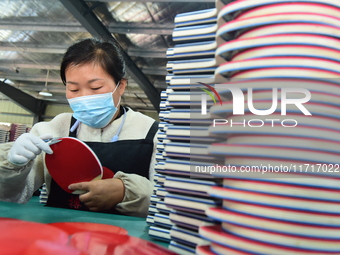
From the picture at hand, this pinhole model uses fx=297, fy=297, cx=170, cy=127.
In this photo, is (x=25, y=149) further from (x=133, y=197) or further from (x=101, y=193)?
(x=133, y=197)

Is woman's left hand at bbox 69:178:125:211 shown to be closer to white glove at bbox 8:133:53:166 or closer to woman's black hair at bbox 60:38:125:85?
white glove at bbox 8:133:53:166

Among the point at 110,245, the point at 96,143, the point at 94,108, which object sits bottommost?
the point at 110,245

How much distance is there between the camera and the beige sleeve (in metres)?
1.38

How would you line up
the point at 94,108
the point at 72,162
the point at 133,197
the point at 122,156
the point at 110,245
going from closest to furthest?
1. the point at 110,245
2. the point at 72,162
3. the point at 133,197
4. the point at 94,108
5. the point at 122,156

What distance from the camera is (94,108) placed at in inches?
62.9

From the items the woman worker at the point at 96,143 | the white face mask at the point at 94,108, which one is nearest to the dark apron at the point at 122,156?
the woman worker at the point at 96,143

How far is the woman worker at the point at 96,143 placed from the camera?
4.30 ft

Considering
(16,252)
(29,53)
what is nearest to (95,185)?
(16,252)

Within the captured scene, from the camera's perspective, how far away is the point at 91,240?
0.64m

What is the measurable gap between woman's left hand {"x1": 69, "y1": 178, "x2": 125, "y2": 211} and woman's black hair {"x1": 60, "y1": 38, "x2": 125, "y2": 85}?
64cm

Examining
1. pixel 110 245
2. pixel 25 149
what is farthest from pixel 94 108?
pixel 110 245

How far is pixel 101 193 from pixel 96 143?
19.9 inches

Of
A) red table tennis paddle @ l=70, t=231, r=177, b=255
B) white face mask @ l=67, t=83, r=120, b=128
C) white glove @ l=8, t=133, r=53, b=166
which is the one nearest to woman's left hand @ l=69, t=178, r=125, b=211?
white glove @ l=8, t=133, r=53, b=166

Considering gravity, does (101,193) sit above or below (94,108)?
below
